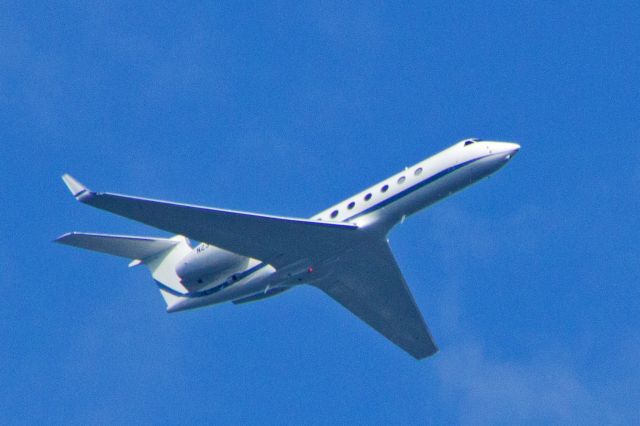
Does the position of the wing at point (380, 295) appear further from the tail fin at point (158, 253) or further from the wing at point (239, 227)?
the tail fin at point (158, 253)

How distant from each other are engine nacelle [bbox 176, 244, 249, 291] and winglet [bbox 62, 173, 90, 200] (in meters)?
7.64

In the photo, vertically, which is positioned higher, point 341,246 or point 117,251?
point 117,251

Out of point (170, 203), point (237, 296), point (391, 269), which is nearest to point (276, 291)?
point (237, 296)

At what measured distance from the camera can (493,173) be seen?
49562mm

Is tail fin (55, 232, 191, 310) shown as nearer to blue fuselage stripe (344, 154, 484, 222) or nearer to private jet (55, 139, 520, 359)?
private jet (55, 139, 520, 359)

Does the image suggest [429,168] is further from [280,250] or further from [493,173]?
[280,250]

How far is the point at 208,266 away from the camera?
50.8 metres

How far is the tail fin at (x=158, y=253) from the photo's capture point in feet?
171

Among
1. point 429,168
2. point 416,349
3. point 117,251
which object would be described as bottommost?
point 416,349

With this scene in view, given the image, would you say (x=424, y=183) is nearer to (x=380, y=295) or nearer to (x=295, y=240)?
(x=295, y=240)

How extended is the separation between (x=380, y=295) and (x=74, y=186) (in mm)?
15770

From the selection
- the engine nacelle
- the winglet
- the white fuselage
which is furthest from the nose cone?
the winglet

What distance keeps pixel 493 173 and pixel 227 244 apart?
1092 centimetres

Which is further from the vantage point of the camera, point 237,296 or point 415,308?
point 415,308
